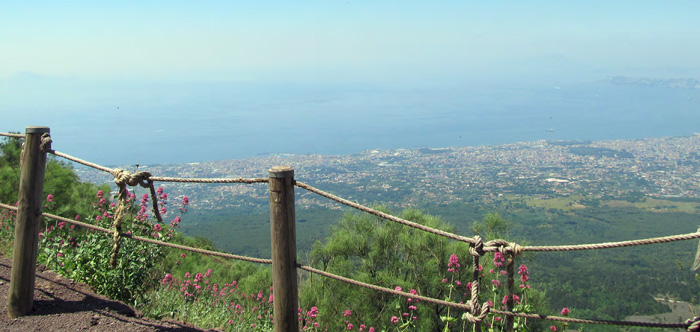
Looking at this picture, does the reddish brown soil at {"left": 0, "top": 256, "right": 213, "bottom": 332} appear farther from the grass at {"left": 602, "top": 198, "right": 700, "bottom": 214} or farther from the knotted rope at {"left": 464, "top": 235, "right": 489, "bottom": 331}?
the grass at {"left": 602, "top": 198, "right": 700, "bottom": 214}

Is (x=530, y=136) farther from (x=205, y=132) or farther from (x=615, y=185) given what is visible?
(x=205, y=132)

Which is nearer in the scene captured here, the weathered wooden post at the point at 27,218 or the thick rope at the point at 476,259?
the thick rope at the point at 476,259

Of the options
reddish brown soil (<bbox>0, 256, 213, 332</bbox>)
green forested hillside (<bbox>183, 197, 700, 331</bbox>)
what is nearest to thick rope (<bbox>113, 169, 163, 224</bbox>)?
reddish brown soil (<bbox>0, 256, 213, 332</bbox>)

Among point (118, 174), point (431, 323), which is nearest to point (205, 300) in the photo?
point (118, 174)

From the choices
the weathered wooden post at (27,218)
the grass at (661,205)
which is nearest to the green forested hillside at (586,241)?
the grass at (661,205)

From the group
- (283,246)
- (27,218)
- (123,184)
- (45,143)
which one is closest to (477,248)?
(283,246)

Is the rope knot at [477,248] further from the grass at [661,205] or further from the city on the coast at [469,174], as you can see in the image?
the grass at [661,205]
